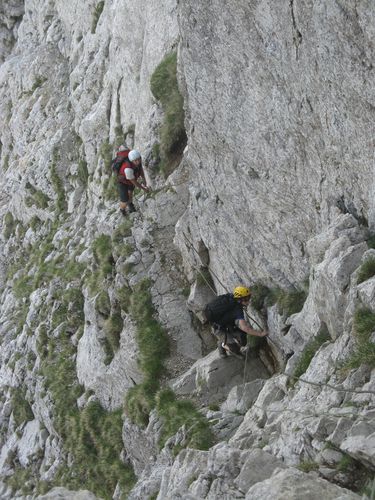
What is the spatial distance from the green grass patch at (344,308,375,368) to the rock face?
0.03 m

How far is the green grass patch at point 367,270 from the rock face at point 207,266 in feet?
0.16

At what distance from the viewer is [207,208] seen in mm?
20047

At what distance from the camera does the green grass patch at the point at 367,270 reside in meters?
12.5

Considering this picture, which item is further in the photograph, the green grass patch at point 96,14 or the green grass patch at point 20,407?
the green grass patch at point 96,14

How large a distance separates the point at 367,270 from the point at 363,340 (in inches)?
60.5

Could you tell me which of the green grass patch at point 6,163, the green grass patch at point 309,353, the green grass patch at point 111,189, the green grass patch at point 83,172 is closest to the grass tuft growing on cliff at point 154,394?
the green grass patch at point 309,353

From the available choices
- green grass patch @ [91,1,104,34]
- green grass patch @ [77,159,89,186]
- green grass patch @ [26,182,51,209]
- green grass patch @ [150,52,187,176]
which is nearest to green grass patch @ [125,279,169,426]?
green grass patch @ [150,52,187,176]

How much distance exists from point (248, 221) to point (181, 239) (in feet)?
13.9

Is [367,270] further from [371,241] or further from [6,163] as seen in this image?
[6,163]

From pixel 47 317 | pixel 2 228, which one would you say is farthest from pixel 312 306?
pixel 2 228

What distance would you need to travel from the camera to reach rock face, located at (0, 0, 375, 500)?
472 inches

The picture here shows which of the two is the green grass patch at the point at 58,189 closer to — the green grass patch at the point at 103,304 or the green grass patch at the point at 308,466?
the green grass patch at the point at 103,304

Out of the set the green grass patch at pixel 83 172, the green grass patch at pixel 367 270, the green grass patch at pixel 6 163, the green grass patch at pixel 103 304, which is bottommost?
the green grass patch at pixel 367 270

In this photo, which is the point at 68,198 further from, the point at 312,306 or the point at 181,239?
the point at 312,306
